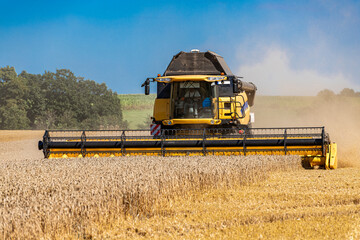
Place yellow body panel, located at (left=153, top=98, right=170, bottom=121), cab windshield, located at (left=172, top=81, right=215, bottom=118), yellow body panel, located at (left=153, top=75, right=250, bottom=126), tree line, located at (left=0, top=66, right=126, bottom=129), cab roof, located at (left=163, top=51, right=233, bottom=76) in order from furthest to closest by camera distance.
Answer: tree line, located at (left=0, top=66, right=126, bottom=129)
cab roof, located at (left=163, top=51, right=233, bottom=76)
yellow body panel, located at (left=153, top=98, right=170, bottom=121)
cab windshield, located at (left=172, top=81, right=215, bottom=118)
yellow body panel, located at (left=153, top=75, right=250, bottom=126)

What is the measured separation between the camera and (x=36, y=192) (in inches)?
239

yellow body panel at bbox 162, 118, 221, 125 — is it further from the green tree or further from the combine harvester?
the green tree

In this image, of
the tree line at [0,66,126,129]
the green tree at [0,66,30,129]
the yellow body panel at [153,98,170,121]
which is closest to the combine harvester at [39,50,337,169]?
the yellow body panel at [153,98,170,121]

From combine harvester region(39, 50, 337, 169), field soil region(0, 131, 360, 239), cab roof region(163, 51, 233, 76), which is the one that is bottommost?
field soil region(0, 131, 360, 239)

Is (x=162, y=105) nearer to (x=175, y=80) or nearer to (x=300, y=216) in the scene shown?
(x=175, y=80)

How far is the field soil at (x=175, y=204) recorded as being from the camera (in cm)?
527

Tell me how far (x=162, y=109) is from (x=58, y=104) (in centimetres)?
3509

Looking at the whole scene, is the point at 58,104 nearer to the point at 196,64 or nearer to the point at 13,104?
the point at 13,104

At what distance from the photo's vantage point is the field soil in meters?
5.27

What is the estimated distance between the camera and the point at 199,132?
1334 centimetres

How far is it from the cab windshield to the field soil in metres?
3.91

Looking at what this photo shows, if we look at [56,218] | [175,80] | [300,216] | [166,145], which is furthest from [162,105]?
[56,218]

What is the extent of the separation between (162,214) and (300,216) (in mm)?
1746

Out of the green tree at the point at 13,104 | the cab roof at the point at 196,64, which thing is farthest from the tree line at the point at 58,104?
the cab roof at the point at 196,64
